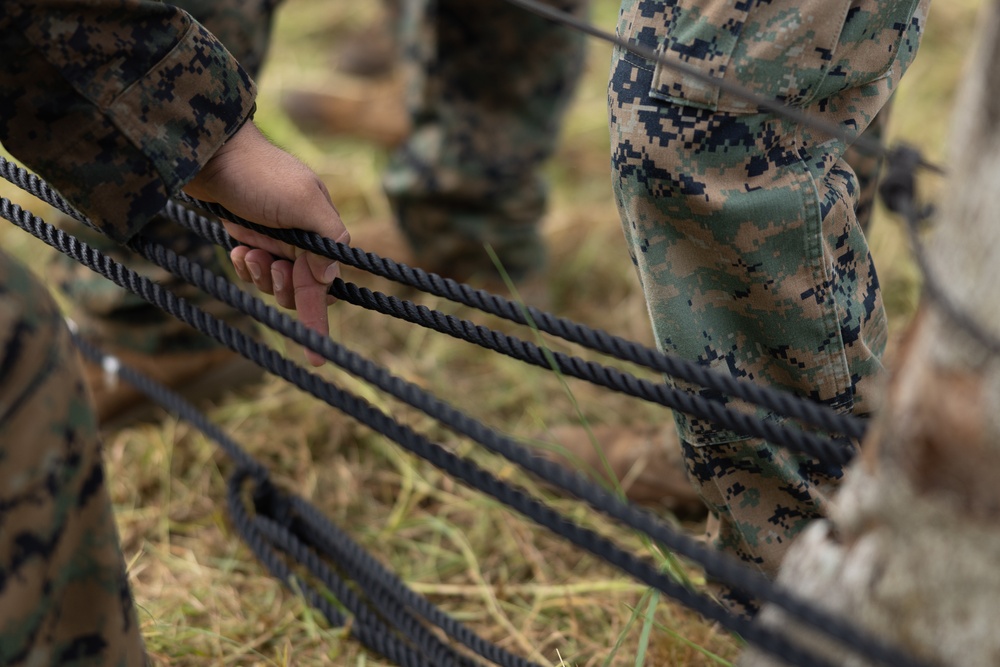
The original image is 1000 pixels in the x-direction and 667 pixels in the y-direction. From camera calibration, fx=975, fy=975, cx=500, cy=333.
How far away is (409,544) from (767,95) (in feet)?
2.83

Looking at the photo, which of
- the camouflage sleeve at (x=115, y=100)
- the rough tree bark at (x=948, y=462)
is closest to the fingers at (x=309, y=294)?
the camouflage sleeve at (x=115, y=100)

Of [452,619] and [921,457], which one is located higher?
[921,457]

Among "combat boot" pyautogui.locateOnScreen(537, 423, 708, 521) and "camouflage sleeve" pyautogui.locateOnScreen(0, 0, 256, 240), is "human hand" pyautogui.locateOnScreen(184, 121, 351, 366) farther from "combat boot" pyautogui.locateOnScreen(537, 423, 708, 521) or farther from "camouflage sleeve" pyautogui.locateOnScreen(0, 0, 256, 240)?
"combat boot" pyautogui.locateOnScreen(537, 423, 708, 521)

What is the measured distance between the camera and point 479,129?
1.95 m

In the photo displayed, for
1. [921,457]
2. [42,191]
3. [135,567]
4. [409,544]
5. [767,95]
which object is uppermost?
[767,95]

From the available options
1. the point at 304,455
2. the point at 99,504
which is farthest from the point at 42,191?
the point at 304,455

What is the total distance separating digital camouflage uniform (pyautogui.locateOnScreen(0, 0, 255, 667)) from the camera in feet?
2.06

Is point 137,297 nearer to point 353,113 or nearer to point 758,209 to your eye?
point 758,209

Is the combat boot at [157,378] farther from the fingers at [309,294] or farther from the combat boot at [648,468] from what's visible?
the fingers at [309,294]

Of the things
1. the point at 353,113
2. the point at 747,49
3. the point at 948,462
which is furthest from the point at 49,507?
the point at 353,113

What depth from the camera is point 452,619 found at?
1.13 metres

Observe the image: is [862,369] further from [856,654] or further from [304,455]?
[304,455]

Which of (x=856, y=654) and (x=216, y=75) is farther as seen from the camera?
(x=216, y=75)

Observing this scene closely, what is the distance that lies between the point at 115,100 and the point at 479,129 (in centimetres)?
120
